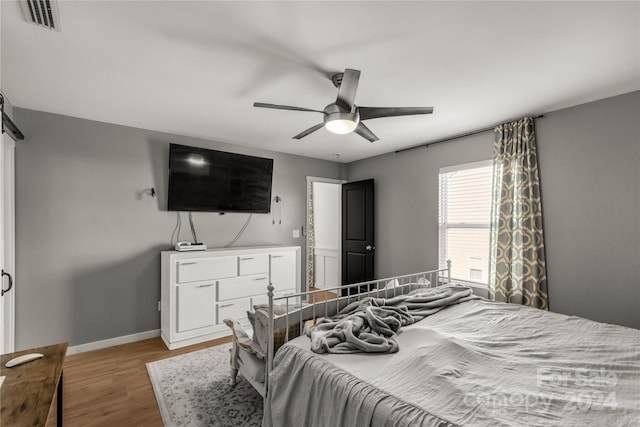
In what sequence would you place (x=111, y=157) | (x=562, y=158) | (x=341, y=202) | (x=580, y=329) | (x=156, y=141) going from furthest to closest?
(x=341, y=202), (x=156, y=141), (x=111, y=157), (x=562, y=158), (x=580, y=329)

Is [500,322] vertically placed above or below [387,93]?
below

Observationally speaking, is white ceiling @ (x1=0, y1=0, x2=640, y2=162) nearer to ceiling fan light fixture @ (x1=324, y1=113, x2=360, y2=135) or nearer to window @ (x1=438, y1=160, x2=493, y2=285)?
ceiling fan light fixture @ (x1=324, y1=113, x2=360, y2=135)

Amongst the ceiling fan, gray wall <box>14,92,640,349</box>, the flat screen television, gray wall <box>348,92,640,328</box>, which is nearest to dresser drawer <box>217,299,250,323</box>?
gray wall <box>14,92,640,349</box>

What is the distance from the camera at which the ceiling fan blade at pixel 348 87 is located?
1.78 m

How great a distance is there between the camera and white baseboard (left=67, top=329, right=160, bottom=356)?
10.1 ft

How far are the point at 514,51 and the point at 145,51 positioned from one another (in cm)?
240

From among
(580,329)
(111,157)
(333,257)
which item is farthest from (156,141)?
(580,329)

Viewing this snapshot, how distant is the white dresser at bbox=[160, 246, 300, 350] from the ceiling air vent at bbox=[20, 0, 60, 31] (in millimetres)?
Answer: 2151

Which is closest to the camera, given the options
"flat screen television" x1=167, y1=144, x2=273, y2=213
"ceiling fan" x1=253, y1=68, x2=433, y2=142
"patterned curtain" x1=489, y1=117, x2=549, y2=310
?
"ceiling fan" x1=253, y1=68, x2=433, y2=142

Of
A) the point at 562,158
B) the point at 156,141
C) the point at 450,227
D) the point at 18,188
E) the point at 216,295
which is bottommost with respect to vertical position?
the point at 216,295

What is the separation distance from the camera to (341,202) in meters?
5.27

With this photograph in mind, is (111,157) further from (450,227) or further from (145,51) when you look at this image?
(450,227)

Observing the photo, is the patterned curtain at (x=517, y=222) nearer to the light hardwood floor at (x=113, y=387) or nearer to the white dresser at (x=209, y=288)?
the white dresser at (x=209, y=288)

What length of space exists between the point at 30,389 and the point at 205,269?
2.04 meters
